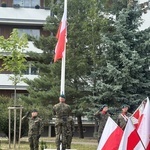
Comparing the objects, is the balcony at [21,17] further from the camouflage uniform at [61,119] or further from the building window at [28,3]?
the camouflage uniform at [61,119]

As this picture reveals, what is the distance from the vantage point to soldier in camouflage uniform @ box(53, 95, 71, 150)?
46.2ft

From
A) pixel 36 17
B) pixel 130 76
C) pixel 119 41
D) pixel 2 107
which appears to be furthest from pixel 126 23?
pixel 36 17

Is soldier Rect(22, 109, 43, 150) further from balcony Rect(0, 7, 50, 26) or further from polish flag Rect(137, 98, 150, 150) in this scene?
balcony Rect(0, 7, 50, 26)

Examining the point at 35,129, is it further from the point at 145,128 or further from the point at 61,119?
the point at 145,128

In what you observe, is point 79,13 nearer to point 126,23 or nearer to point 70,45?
point 70,45

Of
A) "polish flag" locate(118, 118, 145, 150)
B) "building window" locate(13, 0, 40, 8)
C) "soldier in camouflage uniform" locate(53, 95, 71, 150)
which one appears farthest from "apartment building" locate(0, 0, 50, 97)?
"polish flag" locate(118, 118, 145, 150)

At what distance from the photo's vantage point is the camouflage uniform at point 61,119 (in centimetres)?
1409

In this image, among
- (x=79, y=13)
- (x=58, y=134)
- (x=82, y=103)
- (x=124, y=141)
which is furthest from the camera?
(x=79, y=13)

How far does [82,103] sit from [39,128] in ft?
30.4

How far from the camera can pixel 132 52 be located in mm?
22078

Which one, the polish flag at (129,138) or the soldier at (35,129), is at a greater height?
the polish flag at (129,138)

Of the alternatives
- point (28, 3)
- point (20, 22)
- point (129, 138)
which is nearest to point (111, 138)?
point (129, 138)

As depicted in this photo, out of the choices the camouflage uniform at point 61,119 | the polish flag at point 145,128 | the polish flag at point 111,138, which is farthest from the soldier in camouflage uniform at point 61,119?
the polish flag at point 111,138

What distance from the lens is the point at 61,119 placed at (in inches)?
561
